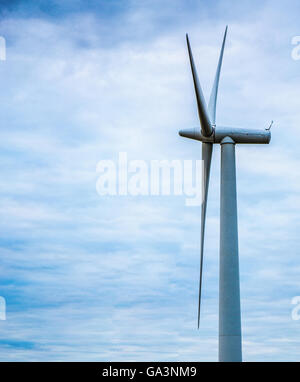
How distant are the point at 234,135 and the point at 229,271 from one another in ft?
27.0

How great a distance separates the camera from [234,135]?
126 feet

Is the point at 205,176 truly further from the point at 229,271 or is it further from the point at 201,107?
the point at 229,271

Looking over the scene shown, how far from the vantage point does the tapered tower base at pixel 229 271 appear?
34406 mm

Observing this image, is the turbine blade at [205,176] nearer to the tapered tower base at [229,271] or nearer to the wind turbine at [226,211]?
the wind turbine at [226,211]

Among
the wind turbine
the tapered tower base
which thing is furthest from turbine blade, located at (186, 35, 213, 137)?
the tapered tower base

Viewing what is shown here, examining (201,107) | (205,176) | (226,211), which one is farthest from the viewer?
(205,176)

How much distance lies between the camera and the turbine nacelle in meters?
38.4

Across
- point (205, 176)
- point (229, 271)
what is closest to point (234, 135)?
point (205, 176)
